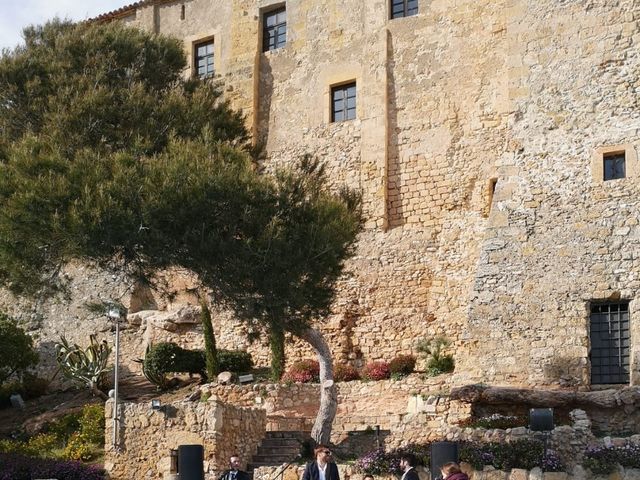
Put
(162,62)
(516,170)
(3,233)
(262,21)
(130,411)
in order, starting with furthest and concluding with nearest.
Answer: (262,21) → (162,62) → (516,170) → (130,411) → (3,233)

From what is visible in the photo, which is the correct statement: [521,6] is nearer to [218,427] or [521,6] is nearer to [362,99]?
[362,99]

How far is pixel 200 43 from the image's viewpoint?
3553 cm

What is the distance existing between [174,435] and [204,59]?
15.4 meters

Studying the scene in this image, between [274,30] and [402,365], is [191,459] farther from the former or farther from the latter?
[274,30]

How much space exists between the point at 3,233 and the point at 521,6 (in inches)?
497

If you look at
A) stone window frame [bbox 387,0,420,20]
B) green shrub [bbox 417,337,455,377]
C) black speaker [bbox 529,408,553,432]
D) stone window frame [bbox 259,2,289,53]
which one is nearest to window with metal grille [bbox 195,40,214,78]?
stone window frame [bbox 259,2,289,53]

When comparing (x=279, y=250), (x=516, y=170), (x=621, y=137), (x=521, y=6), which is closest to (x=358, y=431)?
(x=279, y=250)

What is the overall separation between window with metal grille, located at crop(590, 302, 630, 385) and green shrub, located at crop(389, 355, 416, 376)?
5.23 m

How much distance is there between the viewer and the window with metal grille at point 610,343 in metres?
23.6

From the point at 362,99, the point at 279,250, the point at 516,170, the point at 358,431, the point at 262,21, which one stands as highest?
the point at 262,21

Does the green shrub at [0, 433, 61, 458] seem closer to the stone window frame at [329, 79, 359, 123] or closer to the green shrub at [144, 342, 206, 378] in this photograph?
the green shrub at [144, 342, 206, 378]

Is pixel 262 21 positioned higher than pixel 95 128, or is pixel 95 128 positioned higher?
pixel 262 21

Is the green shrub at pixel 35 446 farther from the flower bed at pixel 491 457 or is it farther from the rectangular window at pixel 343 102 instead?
the rectangular window at pixel 343 102

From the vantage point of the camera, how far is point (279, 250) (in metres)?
22.4
